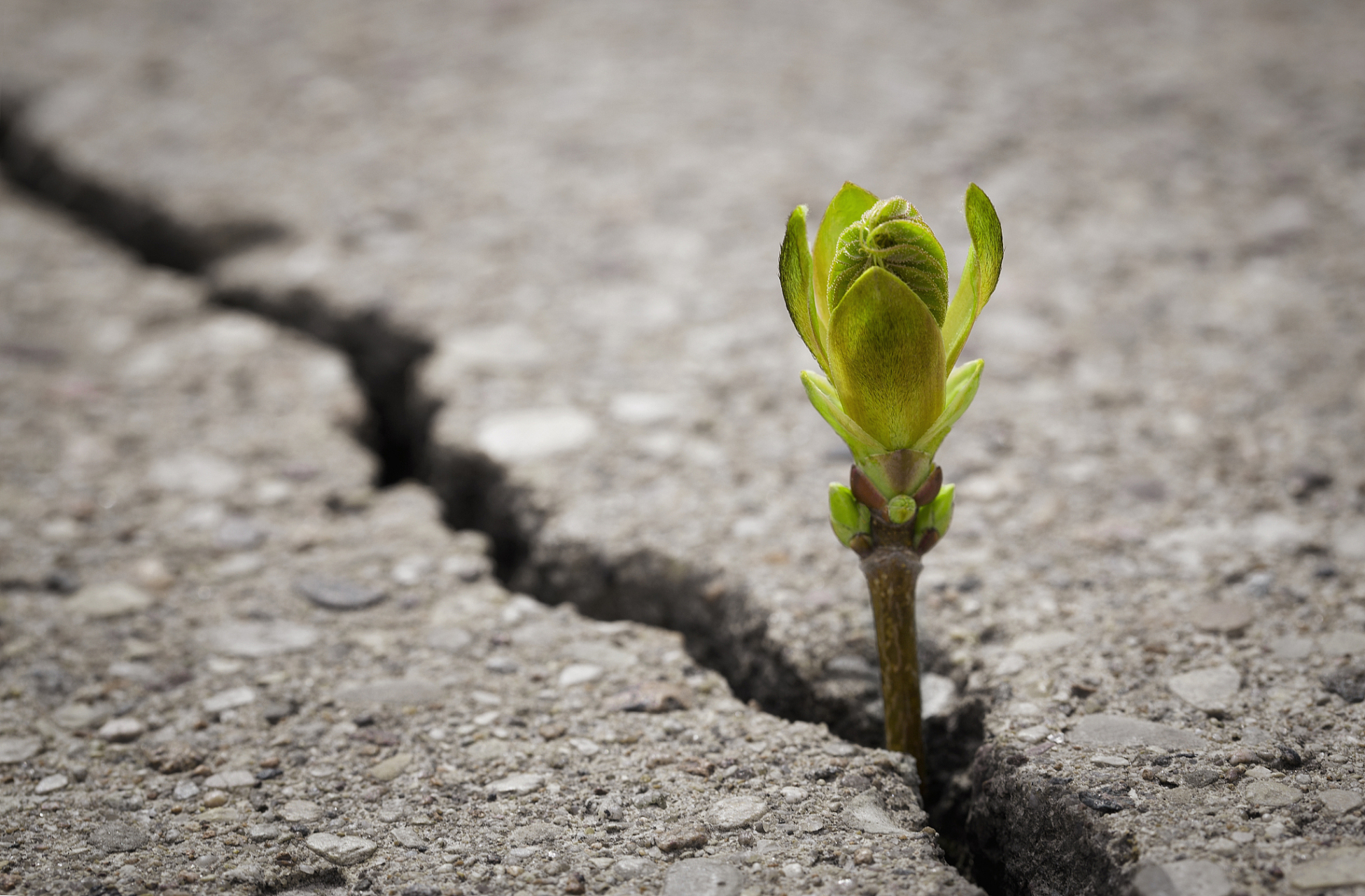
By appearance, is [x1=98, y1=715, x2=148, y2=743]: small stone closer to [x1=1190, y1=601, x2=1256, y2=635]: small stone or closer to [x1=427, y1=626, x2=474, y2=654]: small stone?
[x1=427, y1=626, x2=474, y2=654]: small stone

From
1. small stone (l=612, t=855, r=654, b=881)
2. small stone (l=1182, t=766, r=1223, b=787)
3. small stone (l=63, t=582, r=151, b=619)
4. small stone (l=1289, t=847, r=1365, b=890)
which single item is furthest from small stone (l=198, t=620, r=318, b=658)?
small stone (l=1289, t=847, r=1365, b=890)

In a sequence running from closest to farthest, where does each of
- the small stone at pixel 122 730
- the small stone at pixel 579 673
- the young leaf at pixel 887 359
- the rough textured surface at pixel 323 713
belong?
1. the young leaf at pixel 887 359
2. the rough textured surface at pixel 323 713
3. the small stone at pixel 122 730
4. the small stone at pixel 579 673

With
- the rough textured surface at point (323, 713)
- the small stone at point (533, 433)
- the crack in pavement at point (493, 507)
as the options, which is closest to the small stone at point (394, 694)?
the rough textured surface at point (323, 713)

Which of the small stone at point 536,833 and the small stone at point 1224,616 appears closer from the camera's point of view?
the small stone at point 536,833

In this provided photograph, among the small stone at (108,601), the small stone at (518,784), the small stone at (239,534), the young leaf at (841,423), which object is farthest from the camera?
the small stone at (239,534)

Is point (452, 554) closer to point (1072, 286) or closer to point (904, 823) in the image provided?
point (904, 823)

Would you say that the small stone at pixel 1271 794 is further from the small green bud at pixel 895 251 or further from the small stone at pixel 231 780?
the small stone at pixel 231 780

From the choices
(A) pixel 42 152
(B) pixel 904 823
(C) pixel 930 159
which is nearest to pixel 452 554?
(B) pixel 904 823

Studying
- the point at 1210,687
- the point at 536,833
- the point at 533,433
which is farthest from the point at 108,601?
the point at 1210,687

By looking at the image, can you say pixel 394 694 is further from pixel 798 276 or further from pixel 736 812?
pixel 798 276
